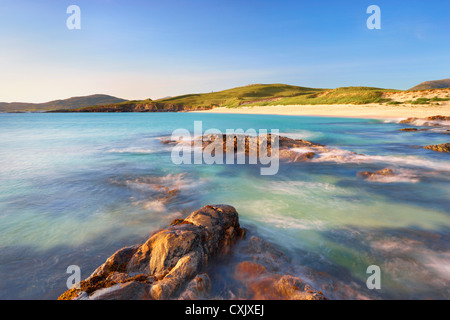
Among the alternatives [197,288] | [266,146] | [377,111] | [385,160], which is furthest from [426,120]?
[197,288]

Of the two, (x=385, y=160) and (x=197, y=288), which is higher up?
(x=385, y=160)

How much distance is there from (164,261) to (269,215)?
310 cm

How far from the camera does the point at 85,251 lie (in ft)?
13.1

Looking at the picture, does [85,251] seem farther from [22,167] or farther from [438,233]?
[22,167]

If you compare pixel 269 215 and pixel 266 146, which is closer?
pixel 269 215

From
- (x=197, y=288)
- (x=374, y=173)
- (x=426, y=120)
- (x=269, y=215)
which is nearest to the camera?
(x=197, y=288)

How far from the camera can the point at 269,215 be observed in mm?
5391

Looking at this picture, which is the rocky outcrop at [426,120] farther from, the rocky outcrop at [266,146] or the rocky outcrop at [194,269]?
the rocky outcrop at [194,269]

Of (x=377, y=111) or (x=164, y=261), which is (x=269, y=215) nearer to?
(x=164, y=261)

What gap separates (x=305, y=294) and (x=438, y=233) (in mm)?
3851

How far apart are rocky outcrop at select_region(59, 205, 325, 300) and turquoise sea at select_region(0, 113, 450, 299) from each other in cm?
61

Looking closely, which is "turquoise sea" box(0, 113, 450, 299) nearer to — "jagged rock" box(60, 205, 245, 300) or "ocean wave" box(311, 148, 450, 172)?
"ocean wave" box(311, 148, 450, 172)

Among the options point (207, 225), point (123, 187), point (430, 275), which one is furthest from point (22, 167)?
point (430, 275)

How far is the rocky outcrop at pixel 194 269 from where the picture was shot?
2430 mm
